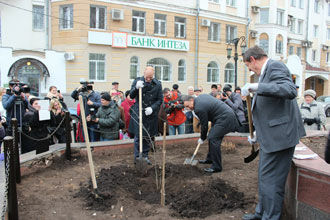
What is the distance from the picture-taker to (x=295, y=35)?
1339 inches

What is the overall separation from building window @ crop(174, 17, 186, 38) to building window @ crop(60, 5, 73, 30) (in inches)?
278

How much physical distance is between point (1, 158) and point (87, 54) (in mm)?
13222

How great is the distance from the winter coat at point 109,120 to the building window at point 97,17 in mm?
13400

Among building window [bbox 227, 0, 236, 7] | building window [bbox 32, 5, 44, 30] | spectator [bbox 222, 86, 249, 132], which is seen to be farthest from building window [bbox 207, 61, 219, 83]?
spectator [bbox 222, 86, 249, 132]

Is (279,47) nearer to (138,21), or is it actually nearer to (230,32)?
(230,32)

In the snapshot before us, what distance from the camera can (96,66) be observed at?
19516 millimetres

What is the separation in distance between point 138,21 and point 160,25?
171 centimetres

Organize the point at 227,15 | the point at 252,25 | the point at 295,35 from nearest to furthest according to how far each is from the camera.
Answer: the point at 227,15 → the point at 252,25 → the point at 295,35

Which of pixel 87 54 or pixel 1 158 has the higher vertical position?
pixel 87 54

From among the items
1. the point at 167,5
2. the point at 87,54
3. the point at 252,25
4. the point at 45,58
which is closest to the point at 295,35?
the point at 252,25

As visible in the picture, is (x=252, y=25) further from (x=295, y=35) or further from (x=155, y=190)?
(x=155, y=190)

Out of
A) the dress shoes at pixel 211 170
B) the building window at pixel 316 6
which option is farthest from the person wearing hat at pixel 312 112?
the building window at pixel 316 6

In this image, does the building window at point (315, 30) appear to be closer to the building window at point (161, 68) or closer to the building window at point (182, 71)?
the building window at point (182, 71)

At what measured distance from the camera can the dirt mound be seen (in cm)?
419
